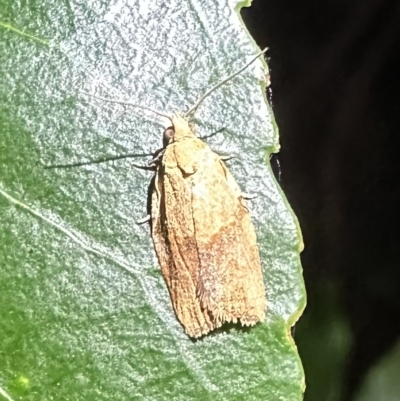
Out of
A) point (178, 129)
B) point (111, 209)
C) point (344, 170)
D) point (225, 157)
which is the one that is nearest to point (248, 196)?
point (225, 157)

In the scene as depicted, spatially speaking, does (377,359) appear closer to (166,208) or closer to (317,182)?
(317,182)

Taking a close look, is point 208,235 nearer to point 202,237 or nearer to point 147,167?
point 202,237

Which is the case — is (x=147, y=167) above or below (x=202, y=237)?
above

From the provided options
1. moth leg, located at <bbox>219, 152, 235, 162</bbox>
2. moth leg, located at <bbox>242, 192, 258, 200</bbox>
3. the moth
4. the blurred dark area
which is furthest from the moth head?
the blurred dark area

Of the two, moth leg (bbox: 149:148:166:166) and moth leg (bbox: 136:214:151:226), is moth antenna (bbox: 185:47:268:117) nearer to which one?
moth leg (bbox: 149:148:166:166)

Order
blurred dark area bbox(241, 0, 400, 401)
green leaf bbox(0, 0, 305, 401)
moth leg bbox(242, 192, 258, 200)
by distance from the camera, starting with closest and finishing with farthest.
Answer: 1. green leaf bbox(0, 0, 305, 401)
2. moth leg bbox(242, 192, 258, 200)
3. blurred dark area bbox(241, 0, 400, 401)

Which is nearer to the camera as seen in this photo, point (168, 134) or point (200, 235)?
→ point (168, 134)
